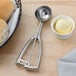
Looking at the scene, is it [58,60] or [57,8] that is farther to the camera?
A: [57,8]

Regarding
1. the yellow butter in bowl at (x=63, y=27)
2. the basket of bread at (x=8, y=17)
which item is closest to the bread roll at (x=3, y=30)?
the basket of bread at (x=8, y=17)

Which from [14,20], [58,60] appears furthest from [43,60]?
[14,20]

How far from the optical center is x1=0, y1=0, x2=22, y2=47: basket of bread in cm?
63

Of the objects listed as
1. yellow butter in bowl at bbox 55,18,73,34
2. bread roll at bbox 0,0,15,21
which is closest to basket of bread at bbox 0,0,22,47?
bread roll at bbox 0,0,15,21

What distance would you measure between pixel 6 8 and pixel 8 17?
0.03 meters

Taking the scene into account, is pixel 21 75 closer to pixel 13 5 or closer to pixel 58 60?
pixel 58 60

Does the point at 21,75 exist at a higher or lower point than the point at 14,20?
lower

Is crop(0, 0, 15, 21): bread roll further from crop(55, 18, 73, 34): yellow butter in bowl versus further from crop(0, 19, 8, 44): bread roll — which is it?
crop(55, 18, 73, 34): yellow butter in bowl

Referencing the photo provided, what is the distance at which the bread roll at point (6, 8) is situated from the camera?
2.15 feet

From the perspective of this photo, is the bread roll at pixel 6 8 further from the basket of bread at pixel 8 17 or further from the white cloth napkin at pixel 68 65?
the white cloth napkin at pixel 68 65

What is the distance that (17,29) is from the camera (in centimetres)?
70

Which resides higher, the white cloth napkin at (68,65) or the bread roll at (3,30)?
the bread roll at (3,30)

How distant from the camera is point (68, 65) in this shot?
605mm

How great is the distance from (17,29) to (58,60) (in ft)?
0.52
